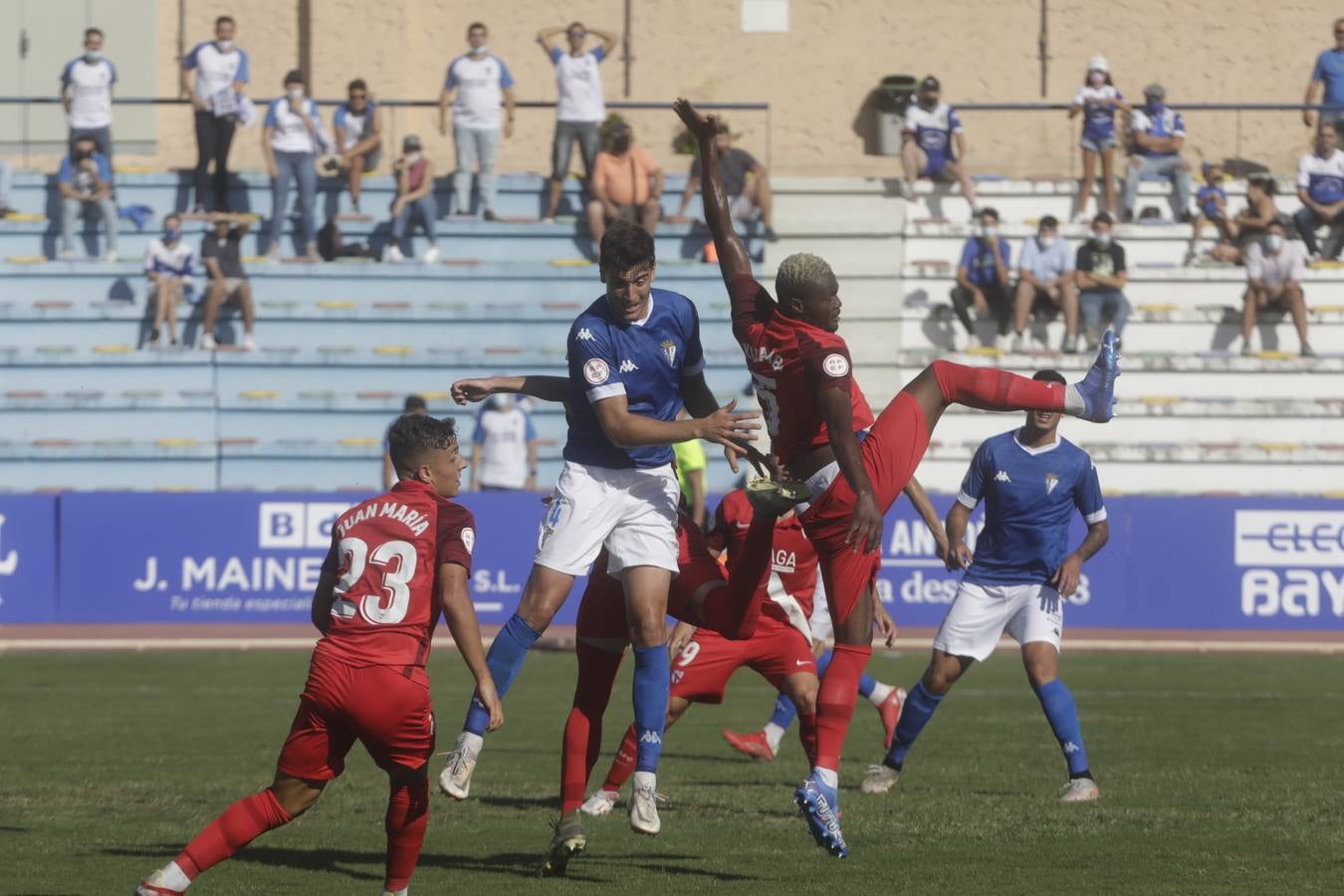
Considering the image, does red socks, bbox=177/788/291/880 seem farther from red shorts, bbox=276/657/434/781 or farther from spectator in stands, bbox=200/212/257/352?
spectator in stands, bbox=200/212/257/352

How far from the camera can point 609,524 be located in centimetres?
897

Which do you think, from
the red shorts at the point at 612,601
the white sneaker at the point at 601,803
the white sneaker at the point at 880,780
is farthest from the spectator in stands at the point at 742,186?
the red shorts at the point at 612,601

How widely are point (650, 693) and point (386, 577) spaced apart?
6.36ft

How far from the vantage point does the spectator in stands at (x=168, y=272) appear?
2548cm

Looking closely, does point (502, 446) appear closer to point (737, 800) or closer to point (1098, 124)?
point (1098, 124)

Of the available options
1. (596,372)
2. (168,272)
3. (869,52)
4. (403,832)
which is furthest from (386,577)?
(869,52)

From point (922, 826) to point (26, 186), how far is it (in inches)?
869

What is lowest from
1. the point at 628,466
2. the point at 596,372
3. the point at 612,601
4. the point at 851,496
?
the point at 612,601

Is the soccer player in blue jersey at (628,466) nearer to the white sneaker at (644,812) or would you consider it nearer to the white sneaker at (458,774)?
the white sneaker at (644,812)

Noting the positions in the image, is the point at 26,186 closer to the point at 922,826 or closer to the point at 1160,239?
the point at 1160,239

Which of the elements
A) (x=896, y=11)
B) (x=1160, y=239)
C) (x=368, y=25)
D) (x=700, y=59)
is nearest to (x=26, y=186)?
(x=368, y=25)

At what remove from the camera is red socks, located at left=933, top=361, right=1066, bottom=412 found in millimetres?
8727

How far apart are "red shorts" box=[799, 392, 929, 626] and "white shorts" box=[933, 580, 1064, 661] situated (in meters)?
2.46

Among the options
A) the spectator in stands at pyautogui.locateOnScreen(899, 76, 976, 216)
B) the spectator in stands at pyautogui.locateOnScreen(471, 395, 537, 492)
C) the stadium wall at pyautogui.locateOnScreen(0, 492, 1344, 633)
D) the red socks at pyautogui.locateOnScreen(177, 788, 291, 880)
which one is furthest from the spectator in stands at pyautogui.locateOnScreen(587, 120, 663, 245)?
the red socks at pyautogui.locateOnScreen(177, 788, 291, 880)
